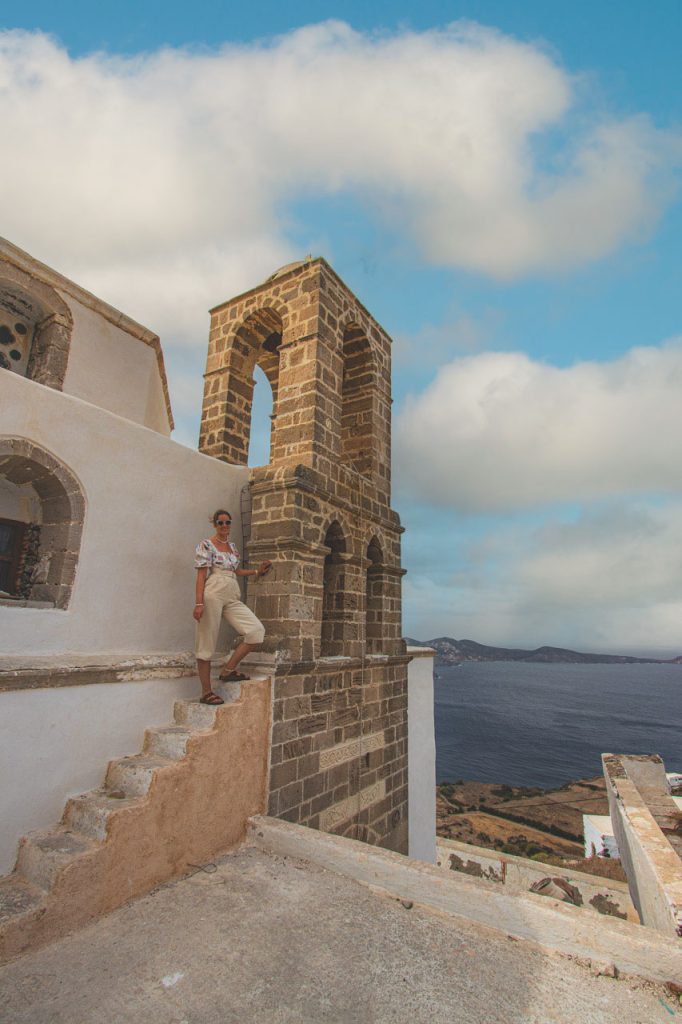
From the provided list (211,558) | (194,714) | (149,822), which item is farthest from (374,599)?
(149,822)

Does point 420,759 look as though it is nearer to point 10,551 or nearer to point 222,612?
point 222,612

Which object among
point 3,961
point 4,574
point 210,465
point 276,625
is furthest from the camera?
point 210,465

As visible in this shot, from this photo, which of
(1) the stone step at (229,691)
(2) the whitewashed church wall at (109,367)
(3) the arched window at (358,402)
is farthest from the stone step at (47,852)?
(3) the arched window at (358,402)

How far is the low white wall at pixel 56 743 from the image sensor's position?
3.90 m

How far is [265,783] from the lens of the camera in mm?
5219

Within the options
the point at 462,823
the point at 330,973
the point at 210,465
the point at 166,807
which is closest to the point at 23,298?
the point at 210,465

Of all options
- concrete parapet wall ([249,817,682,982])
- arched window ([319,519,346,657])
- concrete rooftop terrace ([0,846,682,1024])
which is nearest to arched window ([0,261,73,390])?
arched window ([319,519,346,657])

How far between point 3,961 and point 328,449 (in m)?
5.61

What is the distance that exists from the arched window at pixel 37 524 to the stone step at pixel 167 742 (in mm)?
1519

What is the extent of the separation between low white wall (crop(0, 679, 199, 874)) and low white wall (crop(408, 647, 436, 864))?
531 cm

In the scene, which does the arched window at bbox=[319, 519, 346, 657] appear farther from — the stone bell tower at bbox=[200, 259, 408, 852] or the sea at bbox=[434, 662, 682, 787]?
the sea at bbox=[434, 662, 682, 787]

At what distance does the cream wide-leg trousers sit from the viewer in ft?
17.0

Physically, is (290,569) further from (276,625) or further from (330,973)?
(330,973)

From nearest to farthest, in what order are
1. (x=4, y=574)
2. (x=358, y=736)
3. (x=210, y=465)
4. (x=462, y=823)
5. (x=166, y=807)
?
(x=166, y=807) → (x=4, y=574) → (x=210, y=465) → (x=358, y=736) → (x=462, y=823)
